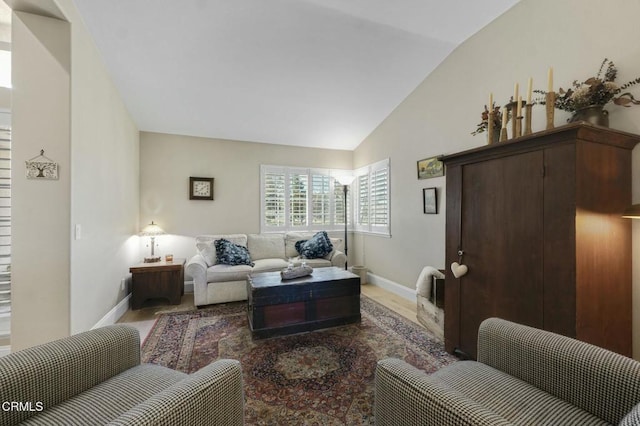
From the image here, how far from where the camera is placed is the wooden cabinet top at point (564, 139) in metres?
1.47

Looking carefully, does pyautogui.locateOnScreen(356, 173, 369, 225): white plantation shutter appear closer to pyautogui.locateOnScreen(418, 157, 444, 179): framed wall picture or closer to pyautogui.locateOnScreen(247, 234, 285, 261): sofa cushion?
pyautogui.locateOnScreen(418, 157, 444, 179): framed wall picture

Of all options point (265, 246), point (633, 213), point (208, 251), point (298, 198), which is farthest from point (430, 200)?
point (208, 251)

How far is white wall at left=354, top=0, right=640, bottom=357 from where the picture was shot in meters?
1.79

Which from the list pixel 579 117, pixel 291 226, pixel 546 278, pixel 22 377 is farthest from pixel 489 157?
pixel 291 226

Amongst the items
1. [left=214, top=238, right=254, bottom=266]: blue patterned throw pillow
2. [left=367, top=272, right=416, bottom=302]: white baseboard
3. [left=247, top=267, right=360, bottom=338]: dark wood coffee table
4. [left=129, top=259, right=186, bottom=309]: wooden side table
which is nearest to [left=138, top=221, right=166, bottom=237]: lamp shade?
[left=129, top=259, right=186, bottom=309]: wooden side table

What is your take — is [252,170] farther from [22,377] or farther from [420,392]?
[420,392]

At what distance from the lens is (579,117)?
1.74 m

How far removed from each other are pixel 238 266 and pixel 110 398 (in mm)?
2651

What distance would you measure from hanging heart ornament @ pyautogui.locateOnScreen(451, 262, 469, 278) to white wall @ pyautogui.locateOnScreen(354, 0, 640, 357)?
0.98m

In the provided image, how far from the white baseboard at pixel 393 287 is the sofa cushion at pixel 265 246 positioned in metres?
1.58

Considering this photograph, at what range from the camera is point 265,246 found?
4402 mm

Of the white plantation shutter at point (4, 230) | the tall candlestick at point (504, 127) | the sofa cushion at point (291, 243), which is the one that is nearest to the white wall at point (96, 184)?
the white plantation shutter at point (4, 230)

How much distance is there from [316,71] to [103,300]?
3.43 metres

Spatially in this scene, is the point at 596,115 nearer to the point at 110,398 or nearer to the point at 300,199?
the point at 110,398
